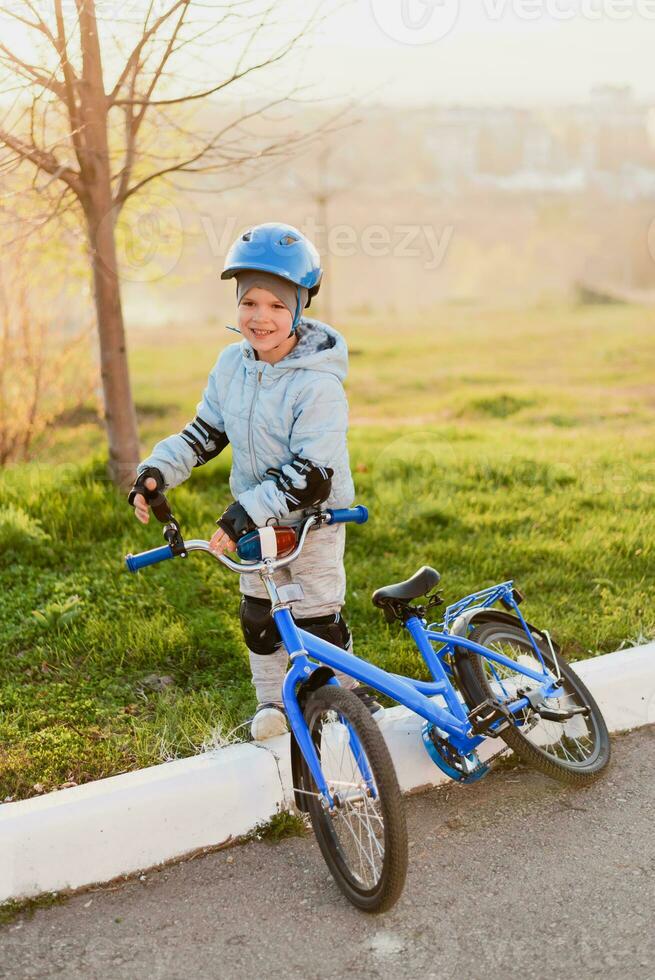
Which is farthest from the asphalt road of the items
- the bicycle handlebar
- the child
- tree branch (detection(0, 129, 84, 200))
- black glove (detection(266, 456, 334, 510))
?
tree branch (detection(0, 129, 84, 200))

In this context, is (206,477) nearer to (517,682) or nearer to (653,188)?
(517,682)

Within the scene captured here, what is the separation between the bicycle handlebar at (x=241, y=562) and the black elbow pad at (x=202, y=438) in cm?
54

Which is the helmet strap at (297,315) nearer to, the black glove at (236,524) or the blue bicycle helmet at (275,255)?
the blue bicycle helmet at (275,255)

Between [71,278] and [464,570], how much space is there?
162 inches

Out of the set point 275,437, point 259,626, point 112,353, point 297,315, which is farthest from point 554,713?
point 112,353

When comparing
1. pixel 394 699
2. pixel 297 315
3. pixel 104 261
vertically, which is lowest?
pixel 394 699

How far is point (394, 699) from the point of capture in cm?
303

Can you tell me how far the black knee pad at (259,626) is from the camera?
3.39 m

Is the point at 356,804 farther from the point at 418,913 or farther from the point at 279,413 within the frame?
the point at 279,413

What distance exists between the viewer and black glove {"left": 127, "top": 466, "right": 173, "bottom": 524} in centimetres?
293

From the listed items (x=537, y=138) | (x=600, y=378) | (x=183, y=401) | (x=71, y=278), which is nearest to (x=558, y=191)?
(x=537, y=138)

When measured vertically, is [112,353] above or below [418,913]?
above

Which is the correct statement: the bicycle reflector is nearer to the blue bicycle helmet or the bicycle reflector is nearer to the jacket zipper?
the jacket zipper

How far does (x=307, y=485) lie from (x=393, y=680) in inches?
24.6
